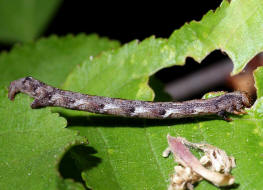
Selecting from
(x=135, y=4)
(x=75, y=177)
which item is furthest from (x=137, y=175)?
(x=135, y=4)

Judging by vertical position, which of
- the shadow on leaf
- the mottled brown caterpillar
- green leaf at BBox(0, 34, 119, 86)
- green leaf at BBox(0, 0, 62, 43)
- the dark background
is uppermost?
green leaf at BBox(0, 0, 62, 43)

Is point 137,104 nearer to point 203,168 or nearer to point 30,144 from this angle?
point 203,168

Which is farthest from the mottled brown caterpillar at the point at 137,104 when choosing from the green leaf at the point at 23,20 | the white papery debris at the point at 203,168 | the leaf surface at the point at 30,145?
the green leaf at the point at 23,20

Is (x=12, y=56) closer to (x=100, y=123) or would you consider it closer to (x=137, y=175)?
(x=100, y=123)

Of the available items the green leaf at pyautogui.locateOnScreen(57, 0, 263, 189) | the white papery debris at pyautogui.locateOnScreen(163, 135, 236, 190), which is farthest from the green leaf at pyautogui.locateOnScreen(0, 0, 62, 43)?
the white papery debris at pyautogui.locateOnScreen(163, 135, 236, 190)

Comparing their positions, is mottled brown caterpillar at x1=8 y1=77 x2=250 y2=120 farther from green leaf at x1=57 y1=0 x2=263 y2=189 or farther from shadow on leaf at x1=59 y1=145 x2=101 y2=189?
shadow on leaf at x1=59 y1=145 x2=101 y2=189

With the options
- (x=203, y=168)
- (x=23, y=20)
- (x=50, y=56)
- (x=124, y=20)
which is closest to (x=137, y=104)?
(x=203, y=168)

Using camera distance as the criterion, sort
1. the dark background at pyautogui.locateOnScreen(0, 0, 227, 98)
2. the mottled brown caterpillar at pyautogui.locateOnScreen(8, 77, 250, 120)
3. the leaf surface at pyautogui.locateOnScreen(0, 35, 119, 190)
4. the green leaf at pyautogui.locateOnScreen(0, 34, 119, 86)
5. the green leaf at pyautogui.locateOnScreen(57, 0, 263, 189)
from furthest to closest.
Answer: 1. the dark background at pyautogui.locateOnScreen(0, 0, 227, 98)
2. the green leaf at pyautogui.locateOnScreen(0, 34, 119, 86)
3. the mottled brown caterpillar at pyautogui.locateOnScreen(8, 77, 250, 120)
4. the green leaf at pyautogui.locateOnScreen(57, 0, 263, 189)
5. the leaf surface at pyautogui.locateOnScreen(0, 35, 119, 190)
